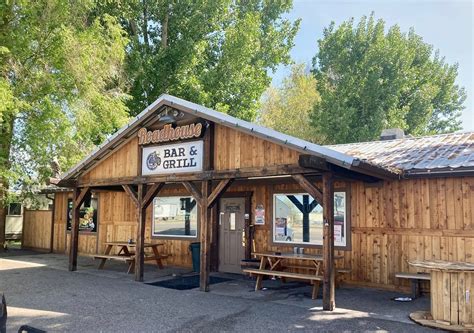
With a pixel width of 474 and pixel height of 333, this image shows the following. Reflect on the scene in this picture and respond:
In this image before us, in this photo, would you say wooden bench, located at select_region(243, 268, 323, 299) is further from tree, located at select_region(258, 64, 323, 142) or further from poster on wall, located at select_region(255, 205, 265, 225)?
tree, located at select_region(258, 64, 323, 142)

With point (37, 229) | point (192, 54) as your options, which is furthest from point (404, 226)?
point (37, 229)

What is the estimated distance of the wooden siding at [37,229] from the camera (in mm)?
17062

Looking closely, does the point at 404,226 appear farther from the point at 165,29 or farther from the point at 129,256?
the point at 165,29

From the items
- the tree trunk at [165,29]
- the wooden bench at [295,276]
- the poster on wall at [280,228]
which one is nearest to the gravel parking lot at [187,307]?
the wooden bench at [295,276]

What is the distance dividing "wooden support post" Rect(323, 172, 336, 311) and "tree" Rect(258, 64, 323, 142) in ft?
72.1

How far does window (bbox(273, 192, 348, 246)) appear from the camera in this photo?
32.5 ft

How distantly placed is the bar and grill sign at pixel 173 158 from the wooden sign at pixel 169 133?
179 mm

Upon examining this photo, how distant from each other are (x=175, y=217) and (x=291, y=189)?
14.0 ft

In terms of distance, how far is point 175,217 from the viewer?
13.3 meters

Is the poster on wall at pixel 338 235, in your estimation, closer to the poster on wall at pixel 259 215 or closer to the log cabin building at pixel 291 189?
the log cabin building at pixel 291 189

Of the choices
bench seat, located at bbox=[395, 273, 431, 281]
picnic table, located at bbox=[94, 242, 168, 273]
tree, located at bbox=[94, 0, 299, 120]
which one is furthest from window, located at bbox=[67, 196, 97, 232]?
bench seat, located at bbox=[395, 273, 431, 281]

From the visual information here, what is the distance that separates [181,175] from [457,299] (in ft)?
19.5

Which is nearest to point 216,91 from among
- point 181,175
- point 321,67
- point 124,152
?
point 321,67

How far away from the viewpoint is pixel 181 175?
9.80m
